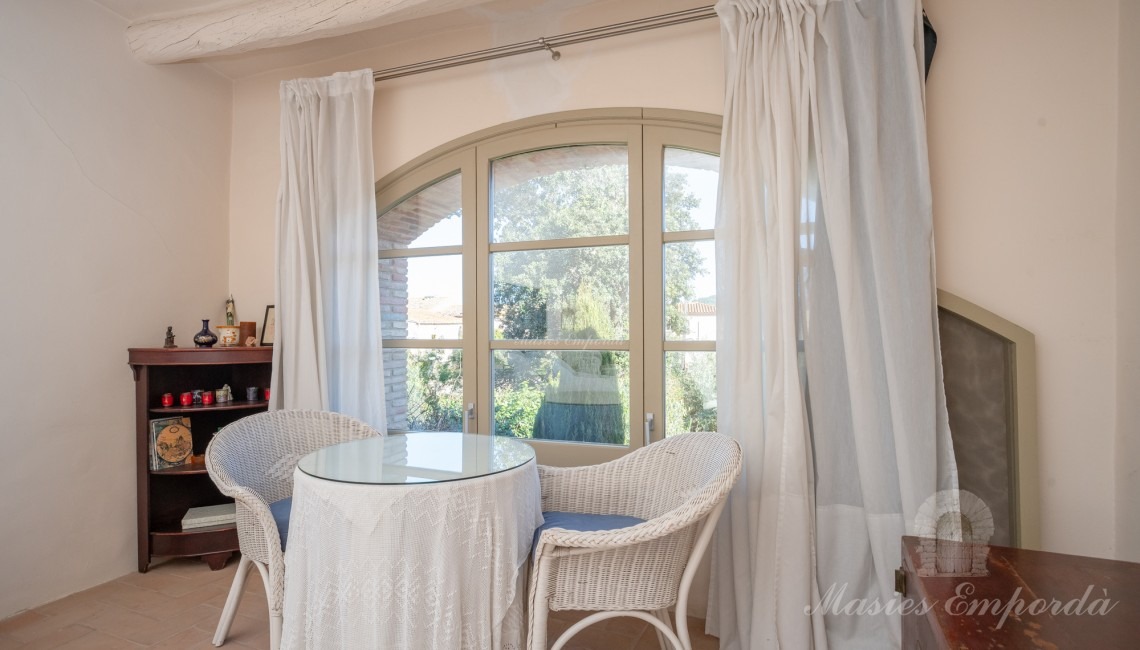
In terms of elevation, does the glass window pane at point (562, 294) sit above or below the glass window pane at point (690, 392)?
above

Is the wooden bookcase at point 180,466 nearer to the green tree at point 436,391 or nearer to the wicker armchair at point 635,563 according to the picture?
the green tree at point 436,391

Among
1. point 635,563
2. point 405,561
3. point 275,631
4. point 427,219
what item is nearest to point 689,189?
point 427,219

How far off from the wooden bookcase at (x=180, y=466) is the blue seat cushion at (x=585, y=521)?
192 centimetres

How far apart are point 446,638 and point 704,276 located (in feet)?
5.61

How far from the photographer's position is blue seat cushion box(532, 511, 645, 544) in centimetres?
198

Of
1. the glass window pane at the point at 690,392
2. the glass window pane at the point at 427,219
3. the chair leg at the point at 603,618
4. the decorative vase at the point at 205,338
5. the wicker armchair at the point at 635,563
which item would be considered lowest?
the chair leg at the point at 603,618

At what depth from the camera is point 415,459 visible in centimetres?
193

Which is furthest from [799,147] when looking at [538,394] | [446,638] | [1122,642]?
[446,638]

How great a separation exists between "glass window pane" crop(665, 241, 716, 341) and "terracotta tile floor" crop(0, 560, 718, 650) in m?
1.24

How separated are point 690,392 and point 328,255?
1953mm

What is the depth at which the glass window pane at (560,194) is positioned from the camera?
8.96ft

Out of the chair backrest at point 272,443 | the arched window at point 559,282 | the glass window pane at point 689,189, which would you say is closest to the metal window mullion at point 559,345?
the arched window at point 559,282

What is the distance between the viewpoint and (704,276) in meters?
2.58

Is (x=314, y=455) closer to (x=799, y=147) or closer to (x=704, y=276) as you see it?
(x=704, y=276)
